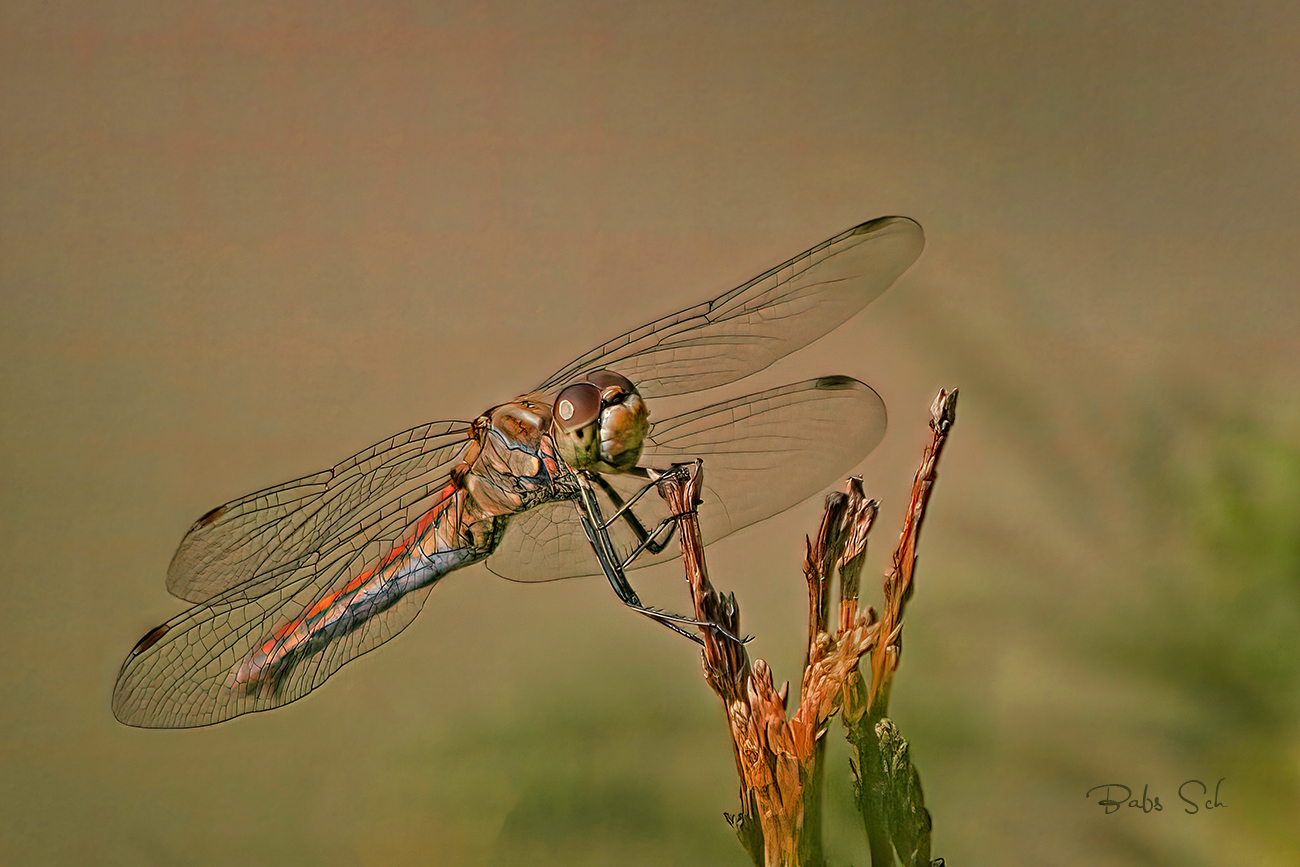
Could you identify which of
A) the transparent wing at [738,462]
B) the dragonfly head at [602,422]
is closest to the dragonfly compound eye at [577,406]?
the dragonfly head at [602,422]

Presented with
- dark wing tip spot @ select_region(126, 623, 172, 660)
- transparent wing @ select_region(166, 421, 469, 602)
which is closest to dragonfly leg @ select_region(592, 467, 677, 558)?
transparent wing @ select_region(166, 421, 469, 602)

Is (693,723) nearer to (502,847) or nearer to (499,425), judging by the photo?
(502,847)

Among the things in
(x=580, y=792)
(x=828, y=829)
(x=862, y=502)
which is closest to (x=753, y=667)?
(x=862, y=502)

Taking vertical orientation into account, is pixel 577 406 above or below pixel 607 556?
above

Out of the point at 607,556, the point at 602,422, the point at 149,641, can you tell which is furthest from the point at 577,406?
the point at 149,641

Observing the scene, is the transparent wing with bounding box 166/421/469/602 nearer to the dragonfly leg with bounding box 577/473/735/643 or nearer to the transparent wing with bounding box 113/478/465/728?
the transparent wing with bounding box 113/478/465/728

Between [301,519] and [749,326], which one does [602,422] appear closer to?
[749,326]

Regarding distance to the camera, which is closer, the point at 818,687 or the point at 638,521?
the point at 818,687
